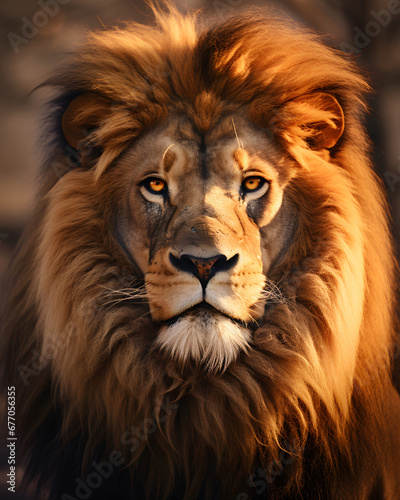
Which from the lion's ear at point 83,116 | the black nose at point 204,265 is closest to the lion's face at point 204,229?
the black nose at point 204,265

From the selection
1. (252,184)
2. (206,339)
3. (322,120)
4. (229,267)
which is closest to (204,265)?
(229,267)

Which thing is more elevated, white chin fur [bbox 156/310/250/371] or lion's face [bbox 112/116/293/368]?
lion's face [bbox 112/116/293/368]

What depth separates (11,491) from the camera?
188cm

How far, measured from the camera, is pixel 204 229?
152cm

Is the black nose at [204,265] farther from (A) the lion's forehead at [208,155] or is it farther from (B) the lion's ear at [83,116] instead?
(B) the lion's ear at [83,116]

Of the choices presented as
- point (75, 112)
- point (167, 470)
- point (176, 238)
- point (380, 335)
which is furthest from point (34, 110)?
point (380, 335)

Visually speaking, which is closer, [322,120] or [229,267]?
[229,267]

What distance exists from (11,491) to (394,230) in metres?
1.52

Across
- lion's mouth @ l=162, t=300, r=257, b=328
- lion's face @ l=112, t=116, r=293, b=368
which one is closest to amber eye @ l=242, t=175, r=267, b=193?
lion's face @ l=112, t=116, r=293, b=368

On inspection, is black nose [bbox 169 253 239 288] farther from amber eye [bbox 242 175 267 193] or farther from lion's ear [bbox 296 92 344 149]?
lion's ear [bbox 296 92 344 149]

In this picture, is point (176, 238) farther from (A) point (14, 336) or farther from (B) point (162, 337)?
(A) point (14, 336)

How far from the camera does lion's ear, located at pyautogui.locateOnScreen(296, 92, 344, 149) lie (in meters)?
1.67

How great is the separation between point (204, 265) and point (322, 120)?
58cm

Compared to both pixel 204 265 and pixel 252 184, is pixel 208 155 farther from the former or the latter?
pixel 204 265
